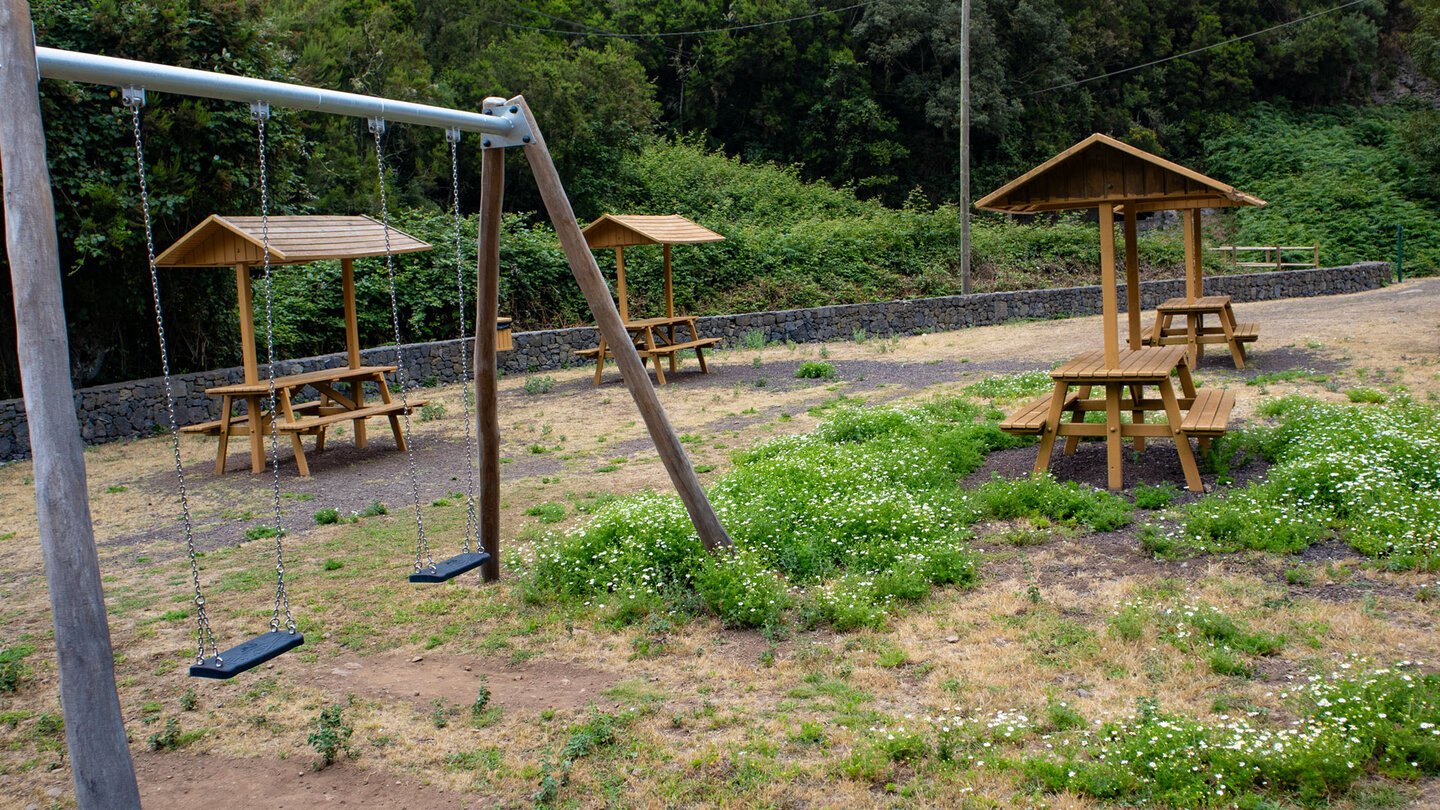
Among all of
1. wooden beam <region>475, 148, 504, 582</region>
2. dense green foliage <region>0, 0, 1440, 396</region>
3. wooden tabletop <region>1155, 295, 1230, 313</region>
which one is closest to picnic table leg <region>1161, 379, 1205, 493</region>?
wooden beam <region>475, 148, 504, 582</region>

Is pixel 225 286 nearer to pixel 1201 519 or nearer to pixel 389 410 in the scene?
pixel 389 410

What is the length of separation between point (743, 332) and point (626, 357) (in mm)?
13106

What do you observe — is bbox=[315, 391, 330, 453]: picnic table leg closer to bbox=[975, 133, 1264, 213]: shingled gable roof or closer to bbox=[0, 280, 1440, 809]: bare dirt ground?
bbox=[0, 280, 1440, 809]: bare dirt ground

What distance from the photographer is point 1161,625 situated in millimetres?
4461

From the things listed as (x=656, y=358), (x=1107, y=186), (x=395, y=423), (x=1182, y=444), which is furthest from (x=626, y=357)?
(x=656, y=358)

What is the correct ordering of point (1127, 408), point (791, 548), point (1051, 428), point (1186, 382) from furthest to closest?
1. point (1186, 382)
2. point (1127, 408)
3. point (1051, 428)
4. point (791, 548)

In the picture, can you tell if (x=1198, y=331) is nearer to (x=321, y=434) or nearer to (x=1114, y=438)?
(x=1114, y=438)

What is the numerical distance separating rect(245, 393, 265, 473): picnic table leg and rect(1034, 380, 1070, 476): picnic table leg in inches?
283

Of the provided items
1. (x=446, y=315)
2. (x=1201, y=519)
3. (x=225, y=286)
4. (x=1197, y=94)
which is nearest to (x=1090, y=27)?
(x=1197, y=94)

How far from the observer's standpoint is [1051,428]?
6934 millimetres

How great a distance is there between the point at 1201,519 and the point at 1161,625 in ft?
5.12

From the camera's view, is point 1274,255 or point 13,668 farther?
point 1274,255

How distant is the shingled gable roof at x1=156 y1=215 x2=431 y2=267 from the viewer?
8906 mm

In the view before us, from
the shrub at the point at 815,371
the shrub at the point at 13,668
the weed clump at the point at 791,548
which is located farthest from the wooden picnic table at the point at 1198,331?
the shrub at the point at 13,668
